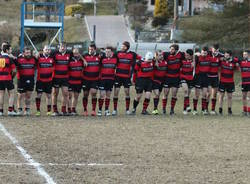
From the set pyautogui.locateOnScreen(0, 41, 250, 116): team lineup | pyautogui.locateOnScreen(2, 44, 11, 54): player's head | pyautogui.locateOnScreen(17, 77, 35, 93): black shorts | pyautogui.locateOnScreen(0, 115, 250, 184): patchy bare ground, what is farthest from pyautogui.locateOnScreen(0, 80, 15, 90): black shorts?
pyautogui.locateOnScreen(0, 115, 250, 184): patchy bare ground

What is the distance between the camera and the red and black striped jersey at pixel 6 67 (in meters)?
19.0

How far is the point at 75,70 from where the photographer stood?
65.4ft

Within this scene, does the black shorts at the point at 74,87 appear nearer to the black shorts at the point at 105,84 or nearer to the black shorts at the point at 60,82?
the black shorts at the point at 60,82

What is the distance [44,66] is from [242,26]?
1293 inches

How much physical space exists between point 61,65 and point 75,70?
1.43 feet

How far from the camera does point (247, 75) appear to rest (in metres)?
21.2

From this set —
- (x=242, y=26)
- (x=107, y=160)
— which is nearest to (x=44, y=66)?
(x=107, y=160)

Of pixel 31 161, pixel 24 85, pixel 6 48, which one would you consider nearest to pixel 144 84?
pixel 24 85

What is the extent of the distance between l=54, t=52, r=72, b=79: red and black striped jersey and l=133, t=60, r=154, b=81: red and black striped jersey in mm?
2136

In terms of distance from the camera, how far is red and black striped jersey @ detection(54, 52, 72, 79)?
19.8 meters

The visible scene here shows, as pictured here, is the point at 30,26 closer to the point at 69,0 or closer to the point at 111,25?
the point at 111,25

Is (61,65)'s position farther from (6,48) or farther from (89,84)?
(6,48)

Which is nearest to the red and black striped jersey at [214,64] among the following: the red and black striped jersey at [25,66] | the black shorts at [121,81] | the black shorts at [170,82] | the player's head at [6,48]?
the black shorts at [170,82]

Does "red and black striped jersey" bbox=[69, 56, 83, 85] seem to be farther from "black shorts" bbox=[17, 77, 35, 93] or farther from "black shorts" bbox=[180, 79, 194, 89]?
"black shorts" bbox=[180, 79, 194, 89]
